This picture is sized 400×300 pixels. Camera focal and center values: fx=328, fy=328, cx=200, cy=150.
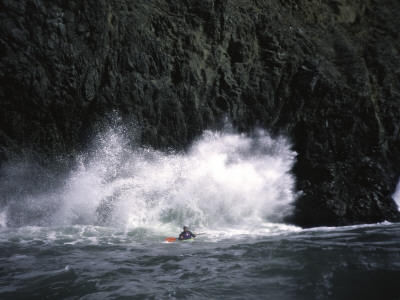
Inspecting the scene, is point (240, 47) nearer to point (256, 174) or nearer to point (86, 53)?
point (256, 174)

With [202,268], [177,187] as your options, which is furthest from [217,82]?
[202,268]

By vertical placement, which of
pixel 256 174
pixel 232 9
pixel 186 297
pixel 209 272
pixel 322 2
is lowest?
pixel 186 297

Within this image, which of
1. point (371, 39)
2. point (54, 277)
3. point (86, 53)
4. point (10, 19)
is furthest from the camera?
point (371, 39)

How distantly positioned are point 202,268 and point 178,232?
14.6 feet

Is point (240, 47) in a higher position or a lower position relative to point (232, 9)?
lower

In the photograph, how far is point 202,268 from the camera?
5.85 metres

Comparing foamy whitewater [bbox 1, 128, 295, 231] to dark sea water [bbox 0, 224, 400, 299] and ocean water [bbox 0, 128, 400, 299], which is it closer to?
ocean water [bbox 0, 128, 400, 299]

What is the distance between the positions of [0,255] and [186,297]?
14.6ft

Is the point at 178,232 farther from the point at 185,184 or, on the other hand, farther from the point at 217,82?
the point at 217,82

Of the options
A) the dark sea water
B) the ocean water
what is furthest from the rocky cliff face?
the dark sea water

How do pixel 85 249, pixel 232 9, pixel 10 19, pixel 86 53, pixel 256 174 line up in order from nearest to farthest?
1. pixel 85 249
2. pixel 10 19
3. pixel 86 53
4. pixel 256 174
5. pixel 232 9

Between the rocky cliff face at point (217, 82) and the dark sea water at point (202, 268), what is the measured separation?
391cm

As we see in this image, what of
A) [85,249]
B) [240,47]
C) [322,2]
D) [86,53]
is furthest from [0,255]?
[322,2]

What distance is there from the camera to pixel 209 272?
5594 millimetres
